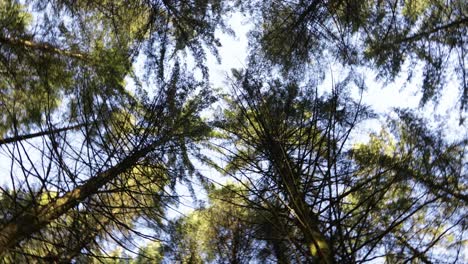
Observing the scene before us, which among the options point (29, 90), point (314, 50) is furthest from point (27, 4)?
point (314, 50)

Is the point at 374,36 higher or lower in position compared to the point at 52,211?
higher

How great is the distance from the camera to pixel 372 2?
23.5ft

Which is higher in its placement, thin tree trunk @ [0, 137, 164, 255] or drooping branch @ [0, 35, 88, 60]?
drooping branch @ [0, 35, 88, 60]

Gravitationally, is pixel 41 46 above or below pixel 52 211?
above

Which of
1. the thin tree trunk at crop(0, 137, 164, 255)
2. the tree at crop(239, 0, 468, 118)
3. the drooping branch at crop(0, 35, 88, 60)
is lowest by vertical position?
the thin tree trunk at crop(0, 137, 164, 255)

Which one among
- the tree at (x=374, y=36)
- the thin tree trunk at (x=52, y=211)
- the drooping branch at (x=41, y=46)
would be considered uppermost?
the drooping branch at (x=41, y=46)

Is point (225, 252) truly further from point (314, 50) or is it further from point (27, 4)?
point (27, 4)

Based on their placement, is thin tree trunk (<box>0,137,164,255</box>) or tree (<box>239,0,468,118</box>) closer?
thin tree trunk (<box>0,137,164,255</box>)

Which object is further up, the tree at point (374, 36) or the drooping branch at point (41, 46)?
the drooping branch at point (41, 46)

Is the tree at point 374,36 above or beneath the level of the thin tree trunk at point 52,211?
above

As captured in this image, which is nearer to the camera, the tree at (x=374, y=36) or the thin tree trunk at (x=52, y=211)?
the thin tree trunk at (x=52, y=211)

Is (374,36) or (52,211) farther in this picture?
(374,36)

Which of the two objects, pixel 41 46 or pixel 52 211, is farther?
pixel 41 46

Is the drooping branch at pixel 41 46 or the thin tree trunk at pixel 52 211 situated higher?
the drooping branch at pixel 41 46
